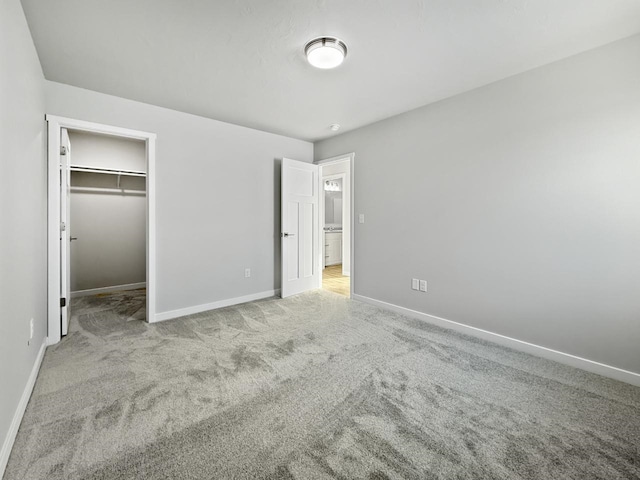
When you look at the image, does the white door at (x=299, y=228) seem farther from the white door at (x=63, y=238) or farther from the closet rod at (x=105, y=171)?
the white door at (x=63, y=238)

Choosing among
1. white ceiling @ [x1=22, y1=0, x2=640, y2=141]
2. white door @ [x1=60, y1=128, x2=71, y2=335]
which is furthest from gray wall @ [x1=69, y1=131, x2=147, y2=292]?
white ceiling @ [x1=22, y1=0, x2=640, y2=141]

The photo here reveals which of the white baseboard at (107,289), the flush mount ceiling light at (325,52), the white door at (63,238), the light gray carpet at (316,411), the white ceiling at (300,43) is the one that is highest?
the white ceiling at (300,43)

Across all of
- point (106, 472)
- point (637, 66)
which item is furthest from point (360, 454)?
point (637, 66)

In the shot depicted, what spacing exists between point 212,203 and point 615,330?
13.4 feet

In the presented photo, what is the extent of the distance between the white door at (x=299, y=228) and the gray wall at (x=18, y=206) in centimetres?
260

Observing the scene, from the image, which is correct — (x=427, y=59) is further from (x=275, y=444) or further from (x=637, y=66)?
(x=275, y=444)

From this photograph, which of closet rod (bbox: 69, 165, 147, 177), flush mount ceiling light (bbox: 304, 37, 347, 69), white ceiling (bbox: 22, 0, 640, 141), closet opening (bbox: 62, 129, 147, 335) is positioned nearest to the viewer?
white ceiling (bbox: 22, 0, 640, 141)

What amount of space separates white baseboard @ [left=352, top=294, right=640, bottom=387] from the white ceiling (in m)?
2.39

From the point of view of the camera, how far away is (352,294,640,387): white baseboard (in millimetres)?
2154

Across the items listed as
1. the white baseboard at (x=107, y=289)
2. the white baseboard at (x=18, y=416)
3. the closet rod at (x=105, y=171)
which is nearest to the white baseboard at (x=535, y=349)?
the white baseboard at (x=18, y=416)

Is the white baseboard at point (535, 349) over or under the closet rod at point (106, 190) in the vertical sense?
under

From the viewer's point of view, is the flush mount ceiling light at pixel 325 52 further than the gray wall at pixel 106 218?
No

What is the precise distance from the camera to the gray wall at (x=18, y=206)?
146 centimetres

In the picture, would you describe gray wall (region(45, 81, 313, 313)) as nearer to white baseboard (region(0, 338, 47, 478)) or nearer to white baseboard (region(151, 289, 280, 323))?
white baseboard (region(151, 289, 280, 323))
